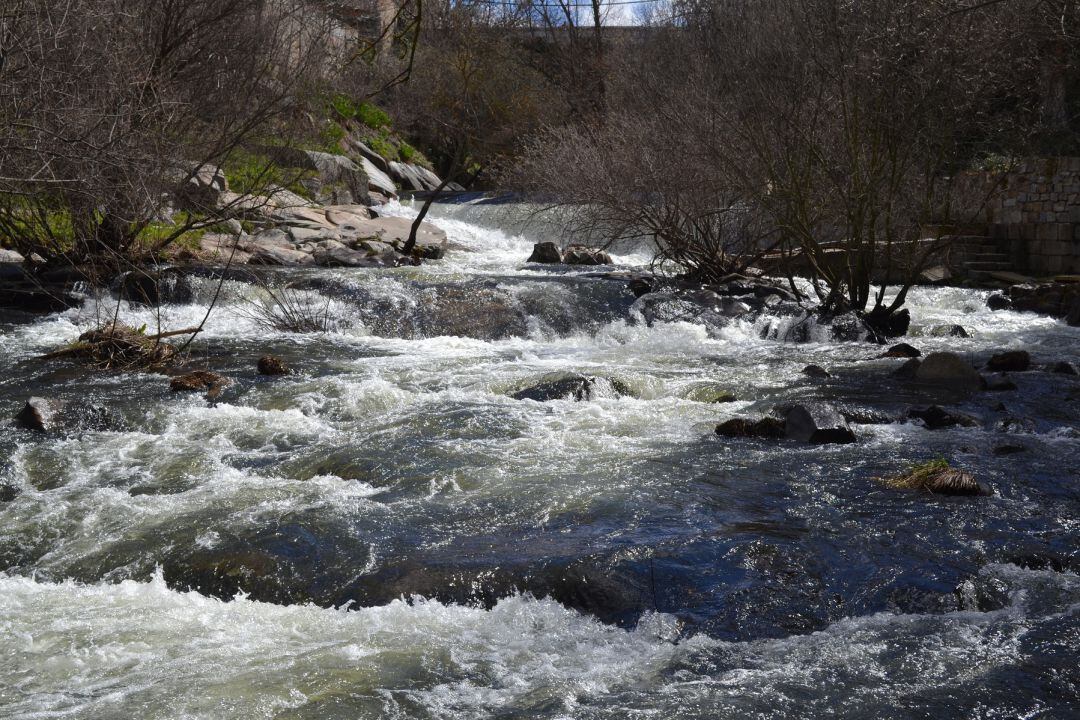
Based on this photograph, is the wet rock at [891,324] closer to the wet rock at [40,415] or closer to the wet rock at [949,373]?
the wet rock at [949,373]

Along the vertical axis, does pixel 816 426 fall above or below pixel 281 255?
below

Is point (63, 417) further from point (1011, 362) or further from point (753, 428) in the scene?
point (1011, 362)

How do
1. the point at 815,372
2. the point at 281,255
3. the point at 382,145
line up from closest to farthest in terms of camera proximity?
the point at 815,372
the point at 281,255
the point at 382,145

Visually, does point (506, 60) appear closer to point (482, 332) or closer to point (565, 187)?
point (565, 187)

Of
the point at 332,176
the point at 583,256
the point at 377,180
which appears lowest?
the point at 583,256

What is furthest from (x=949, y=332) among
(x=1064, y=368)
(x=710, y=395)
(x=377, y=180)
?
(x=377, y=180)

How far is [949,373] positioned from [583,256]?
29.8 feet

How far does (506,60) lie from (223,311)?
17.2m

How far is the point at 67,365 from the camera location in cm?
977

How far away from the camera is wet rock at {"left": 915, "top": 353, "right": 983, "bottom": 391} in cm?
951

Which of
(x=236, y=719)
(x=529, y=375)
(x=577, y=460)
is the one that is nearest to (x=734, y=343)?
(x=529, y=375)

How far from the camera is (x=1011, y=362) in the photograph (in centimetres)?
1041

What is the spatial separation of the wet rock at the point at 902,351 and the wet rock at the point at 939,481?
4.99 m

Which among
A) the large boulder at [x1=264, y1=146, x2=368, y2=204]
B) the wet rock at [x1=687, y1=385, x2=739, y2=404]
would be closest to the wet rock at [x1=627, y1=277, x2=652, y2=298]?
the wet rock at [x1=687, y1=385, x2=739, y2=404]
